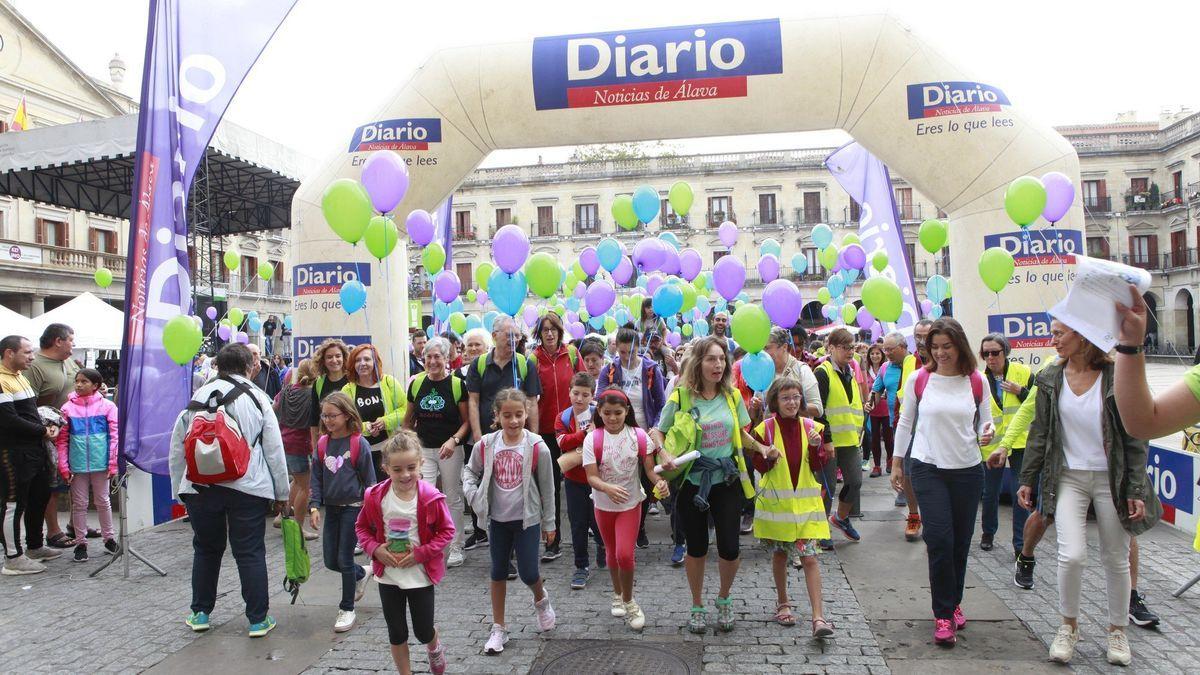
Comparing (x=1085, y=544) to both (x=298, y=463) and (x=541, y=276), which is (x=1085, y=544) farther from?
(x=298, y=463)

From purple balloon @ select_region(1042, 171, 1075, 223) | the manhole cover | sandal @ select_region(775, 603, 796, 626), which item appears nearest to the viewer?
the manhole cover

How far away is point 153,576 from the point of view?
18.3 feet

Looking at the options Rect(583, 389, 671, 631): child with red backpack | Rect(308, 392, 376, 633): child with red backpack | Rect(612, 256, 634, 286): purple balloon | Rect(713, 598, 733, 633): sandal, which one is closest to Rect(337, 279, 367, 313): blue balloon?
Rect(308, 392, 376, 633): child with red backpack

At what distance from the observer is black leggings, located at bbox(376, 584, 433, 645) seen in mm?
3420

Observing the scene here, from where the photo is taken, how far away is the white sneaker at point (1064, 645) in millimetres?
3625

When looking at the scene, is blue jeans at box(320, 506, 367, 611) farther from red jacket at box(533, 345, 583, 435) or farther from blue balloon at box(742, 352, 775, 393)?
blue balloon at box(742, 352, 775, 393)

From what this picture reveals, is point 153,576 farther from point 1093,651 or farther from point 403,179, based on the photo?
point 1093,651

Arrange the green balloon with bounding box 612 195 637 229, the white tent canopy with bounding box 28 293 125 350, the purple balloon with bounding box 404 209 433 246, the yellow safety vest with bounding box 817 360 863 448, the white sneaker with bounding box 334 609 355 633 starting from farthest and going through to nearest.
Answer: the white tent canopy with bounding box 28 293 125 350 → the green balloon with bounding box 612 195 637 229 → the purple balloon with bounding box 404 209 433 246 → the yellow safety vest with bounding box 817 360 863 448 → the white sneaker with bounding box 334 609 355 633

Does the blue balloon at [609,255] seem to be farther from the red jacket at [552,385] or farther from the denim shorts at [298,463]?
the denim shorts at [298,463]

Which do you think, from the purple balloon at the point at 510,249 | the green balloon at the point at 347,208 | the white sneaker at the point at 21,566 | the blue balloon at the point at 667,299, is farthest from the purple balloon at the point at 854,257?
the white sneaker at the point at 21,566

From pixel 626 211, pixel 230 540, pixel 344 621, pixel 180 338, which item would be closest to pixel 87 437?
pixel 180 338

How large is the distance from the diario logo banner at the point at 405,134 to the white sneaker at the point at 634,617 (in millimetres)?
5818

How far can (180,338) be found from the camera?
218 inches

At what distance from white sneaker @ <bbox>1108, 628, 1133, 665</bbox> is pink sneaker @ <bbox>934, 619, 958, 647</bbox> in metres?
0.67
